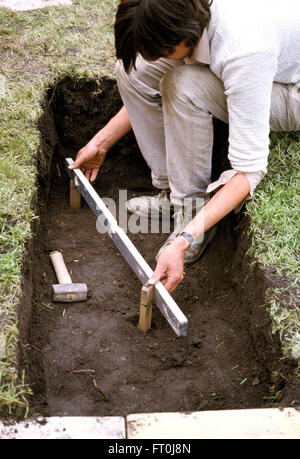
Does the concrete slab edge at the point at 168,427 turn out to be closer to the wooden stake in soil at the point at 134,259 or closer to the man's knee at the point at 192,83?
the wooden stake in soil at the point at 134,259

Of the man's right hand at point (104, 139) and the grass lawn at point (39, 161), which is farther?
the man's right hand at point (104, 139)

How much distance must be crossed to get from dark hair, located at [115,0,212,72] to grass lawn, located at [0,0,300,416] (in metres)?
0.95

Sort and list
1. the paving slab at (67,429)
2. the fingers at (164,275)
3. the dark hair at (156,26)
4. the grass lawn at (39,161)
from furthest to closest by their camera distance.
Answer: the fingers at (164,275)
the grass lawn at (39,161)
the dark hair at (156,26)
the paving slab at (67,429)

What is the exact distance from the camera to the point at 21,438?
1.78 metres

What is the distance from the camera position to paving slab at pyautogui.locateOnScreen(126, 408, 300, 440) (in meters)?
1.81

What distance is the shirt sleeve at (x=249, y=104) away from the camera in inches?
88.1

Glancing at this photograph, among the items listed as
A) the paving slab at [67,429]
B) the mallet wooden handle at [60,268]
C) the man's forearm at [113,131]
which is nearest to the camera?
the paving slab at [67,429]

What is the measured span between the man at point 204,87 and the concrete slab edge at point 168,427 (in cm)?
66

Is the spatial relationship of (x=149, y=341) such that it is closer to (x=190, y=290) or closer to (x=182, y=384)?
(x=182, y=384)

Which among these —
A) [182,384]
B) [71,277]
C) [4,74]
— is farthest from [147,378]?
[4,74]

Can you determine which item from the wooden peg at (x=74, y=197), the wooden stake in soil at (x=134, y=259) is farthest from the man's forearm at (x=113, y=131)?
the wooden peg at (x=74, y=197)

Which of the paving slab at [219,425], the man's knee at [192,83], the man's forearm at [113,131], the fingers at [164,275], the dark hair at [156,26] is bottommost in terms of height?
the paving slab at [219,425]

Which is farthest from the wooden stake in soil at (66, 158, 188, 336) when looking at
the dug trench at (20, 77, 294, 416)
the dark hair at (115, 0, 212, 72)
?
the dark hair at (115, 0, 212, 72)
